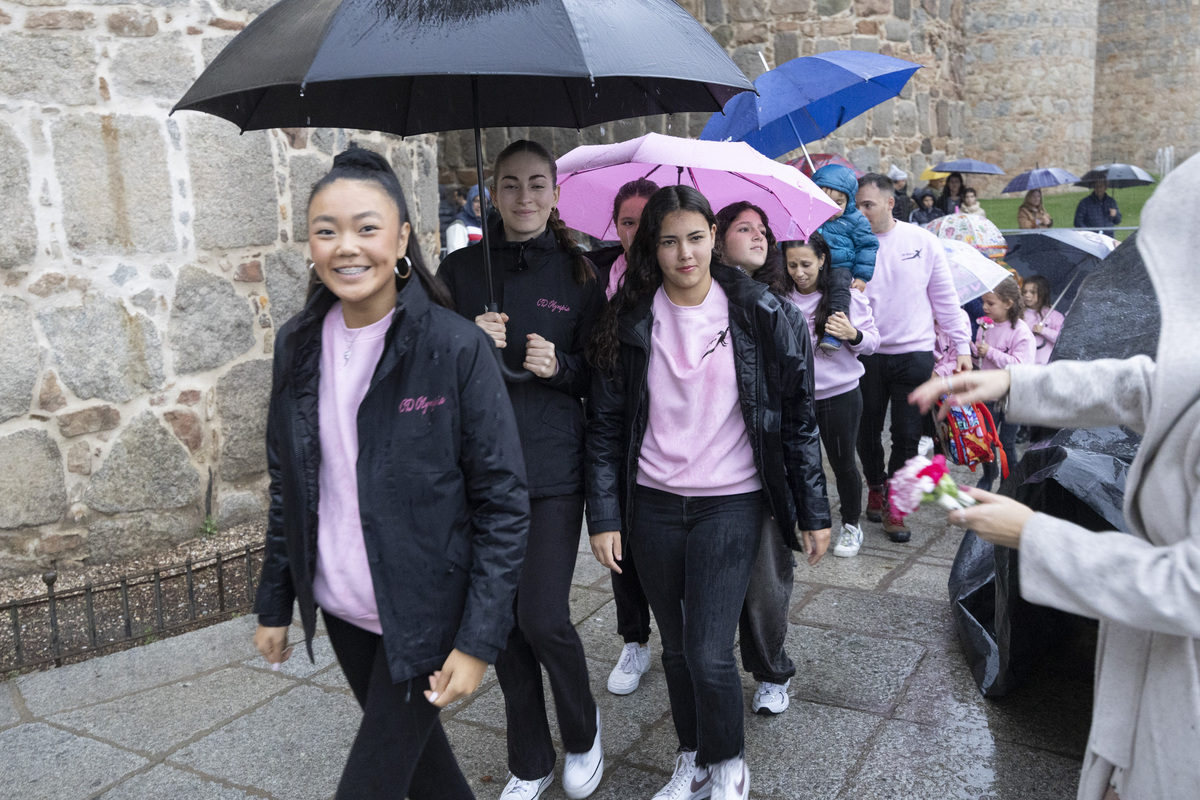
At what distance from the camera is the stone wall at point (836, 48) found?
37.5 ft

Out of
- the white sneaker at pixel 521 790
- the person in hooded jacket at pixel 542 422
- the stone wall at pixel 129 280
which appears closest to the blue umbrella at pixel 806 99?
the stone wall at pixel 129 280

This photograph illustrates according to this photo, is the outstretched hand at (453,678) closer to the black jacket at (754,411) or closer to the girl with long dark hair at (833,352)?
the black jacket at (754,411)

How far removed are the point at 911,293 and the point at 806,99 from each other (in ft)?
3.93

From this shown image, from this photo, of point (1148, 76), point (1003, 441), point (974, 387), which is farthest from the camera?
point (1148, 76)

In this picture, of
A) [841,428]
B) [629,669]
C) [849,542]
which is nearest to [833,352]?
[841,428]

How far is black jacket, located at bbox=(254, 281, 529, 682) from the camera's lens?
2062 mm

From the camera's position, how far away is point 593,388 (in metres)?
2.97

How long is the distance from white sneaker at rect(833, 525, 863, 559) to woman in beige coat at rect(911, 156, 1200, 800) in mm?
3349

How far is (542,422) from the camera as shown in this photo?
2982 mm

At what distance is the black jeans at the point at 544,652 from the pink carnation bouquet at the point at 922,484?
3.58ft

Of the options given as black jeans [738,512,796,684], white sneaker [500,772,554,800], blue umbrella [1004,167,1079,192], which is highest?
blue umbrella [1004,167,1079,192]

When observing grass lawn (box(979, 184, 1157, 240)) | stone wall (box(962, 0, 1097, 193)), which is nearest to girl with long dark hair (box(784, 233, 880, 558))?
grass lawn (box(979, 184, 1157, 240))

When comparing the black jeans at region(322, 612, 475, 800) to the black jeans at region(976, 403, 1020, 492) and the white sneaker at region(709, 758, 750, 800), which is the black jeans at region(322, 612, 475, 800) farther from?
the black jeans at region(976, 403, 1020, 492)

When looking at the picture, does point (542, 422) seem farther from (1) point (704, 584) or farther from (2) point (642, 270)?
(1) point (704, 584)
